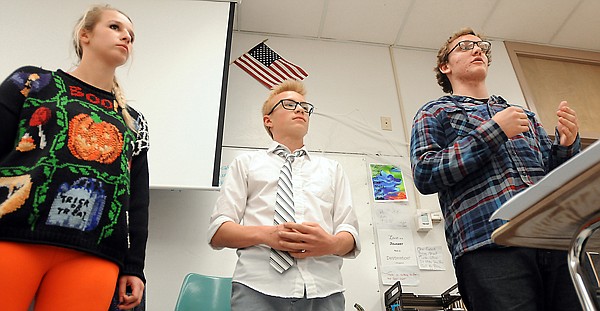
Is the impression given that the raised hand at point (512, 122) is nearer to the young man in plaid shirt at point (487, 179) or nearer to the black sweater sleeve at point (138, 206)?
the young man in plaid shirt at point (487, 179)

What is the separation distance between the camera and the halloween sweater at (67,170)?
0.92m

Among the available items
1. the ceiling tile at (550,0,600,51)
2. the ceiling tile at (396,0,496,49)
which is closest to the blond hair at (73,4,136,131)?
the ceiling tile at (396,0,496,49)

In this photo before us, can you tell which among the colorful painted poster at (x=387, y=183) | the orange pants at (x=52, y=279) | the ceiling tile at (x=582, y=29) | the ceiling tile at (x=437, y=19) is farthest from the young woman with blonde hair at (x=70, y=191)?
the ceiling tile at (x=582, y=29)

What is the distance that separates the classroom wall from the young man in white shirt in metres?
1.09

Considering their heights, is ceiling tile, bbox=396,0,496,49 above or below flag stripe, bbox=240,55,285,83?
above

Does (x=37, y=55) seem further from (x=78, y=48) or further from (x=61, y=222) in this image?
(x=61, y=222)

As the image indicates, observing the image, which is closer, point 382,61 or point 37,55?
point 37,55

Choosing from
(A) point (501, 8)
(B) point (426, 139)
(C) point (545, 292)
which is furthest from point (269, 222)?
(A) point (501, 8)

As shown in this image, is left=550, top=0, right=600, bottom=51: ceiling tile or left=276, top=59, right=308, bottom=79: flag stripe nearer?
left=276, top=59, right=308, bottom=79: flag stripe

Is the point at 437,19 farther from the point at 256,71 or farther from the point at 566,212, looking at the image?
the point at 566,212

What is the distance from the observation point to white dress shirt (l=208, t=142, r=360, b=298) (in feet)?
3.92

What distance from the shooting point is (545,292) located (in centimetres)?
106

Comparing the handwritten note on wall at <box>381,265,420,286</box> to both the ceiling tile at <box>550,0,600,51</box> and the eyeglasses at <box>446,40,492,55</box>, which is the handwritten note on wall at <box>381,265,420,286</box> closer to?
the eyeglasses at <box>446,40,492,55</box>

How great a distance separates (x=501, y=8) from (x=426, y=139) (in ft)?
8.69
